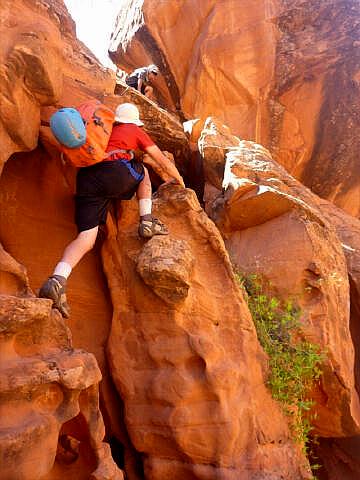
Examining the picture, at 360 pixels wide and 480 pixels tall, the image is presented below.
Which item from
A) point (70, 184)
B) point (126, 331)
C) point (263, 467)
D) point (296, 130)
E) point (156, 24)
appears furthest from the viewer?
point (156, 24)

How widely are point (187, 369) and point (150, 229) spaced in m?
1.28

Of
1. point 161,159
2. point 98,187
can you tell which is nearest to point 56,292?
point 98,187

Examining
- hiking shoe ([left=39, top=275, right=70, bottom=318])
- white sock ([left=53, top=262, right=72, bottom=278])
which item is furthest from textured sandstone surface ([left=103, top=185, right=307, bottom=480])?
hiking shoe ([left=39, top=275, right=70, bottom=318])

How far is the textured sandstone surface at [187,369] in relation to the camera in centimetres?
376

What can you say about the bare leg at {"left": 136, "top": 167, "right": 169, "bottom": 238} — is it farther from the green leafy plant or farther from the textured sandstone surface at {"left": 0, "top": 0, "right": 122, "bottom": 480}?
the green leafy plant

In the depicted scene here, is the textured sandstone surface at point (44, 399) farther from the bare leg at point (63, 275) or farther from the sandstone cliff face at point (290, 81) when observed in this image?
the sandstone cliff face at point (290, 81)

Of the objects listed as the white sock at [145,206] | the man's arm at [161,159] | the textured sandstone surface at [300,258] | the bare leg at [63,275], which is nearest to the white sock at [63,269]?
the bare leg at [63,275]

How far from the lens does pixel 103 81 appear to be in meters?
4.78

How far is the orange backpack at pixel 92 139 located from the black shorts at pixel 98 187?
0.41ft

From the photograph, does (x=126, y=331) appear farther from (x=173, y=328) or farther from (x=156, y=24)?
(x=156, y=24)

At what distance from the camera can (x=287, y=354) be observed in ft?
14.8

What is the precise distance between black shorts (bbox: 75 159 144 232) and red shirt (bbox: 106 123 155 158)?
0.13 m

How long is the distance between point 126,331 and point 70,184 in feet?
5.41

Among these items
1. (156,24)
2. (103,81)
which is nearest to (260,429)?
(103,81)
